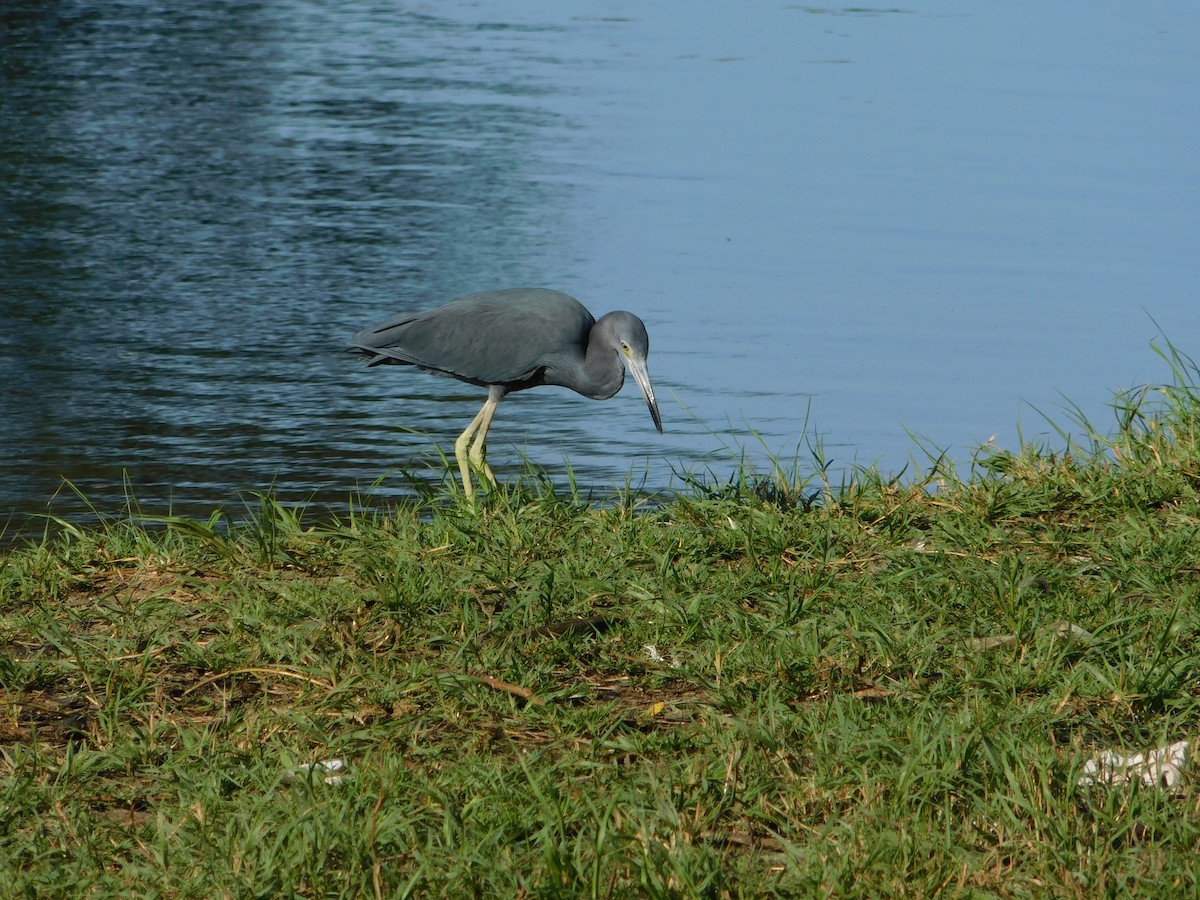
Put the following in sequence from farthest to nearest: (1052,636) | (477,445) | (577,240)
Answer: (577,240) → (477,445) → (1052,636)

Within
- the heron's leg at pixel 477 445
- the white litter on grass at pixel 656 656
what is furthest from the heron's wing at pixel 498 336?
the white litter on grass at pixel 656 656

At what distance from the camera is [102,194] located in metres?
12.7

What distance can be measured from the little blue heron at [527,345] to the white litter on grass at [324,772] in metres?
2.64

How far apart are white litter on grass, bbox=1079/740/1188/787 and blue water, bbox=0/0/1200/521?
251cm

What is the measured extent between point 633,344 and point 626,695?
244 cm

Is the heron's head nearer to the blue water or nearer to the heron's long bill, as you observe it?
the heron's long bill

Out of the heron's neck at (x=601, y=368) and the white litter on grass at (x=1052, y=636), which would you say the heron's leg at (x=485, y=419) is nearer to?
the heron's neck at (x=601, y=368)

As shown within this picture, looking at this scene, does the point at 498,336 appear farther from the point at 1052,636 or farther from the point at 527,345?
the point at 1052,636

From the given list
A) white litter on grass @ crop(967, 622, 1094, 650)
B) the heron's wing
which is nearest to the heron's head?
the heron's wing

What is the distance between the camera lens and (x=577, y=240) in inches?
456

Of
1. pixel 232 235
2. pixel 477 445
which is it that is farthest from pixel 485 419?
pixel 232 235

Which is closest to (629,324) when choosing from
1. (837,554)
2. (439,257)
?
(837,554)

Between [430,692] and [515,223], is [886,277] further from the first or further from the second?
[430,692]

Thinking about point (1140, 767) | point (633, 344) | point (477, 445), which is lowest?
point (477, 445)
